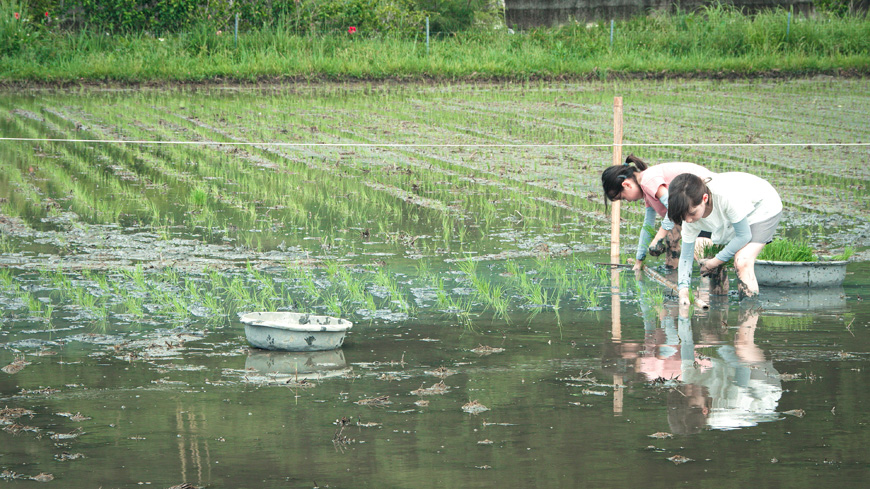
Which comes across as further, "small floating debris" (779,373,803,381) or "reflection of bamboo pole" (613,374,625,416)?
"small floating debris" (779,373,803,381)

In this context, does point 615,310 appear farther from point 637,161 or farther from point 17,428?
point 17,428

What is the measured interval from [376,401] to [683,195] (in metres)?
2.51

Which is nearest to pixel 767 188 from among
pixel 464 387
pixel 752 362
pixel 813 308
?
pixel 813 308

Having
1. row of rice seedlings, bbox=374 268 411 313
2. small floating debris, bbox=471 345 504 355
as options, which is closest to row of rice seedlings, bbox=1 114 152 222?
row of rice seedlings, bbox=374 268 411 313

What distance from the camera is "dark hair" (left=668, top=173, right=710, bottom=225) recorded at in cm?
677

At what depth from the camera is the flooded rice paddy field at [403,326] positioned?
4.72 metres

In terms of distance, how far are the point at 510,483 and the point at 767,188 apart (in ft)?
12.8

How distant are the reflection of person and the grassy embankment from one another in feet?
54.3

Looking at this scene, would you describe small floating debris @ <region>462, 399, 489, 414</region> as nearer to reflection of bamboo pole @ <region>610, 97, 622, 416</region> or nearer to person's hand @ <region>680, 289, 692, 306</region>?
reflection of bamboo pole @ <region>610, 97, 622, 416</region>

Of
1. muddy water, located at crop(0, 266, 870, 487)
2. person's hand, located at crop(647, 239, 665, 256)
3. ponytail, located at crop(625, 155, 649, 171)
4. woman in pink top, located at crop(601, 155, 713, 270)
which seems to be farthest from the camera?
person's hand, located at crop(647, 239, 665, 256)

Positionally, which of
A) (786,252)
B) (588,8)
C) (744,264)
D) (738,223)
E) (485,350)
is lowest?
(485,350)

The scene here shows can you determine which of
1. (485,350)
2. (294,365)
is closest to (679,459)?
(485,350)

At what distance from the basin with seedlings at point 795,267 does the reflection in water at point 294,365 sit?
11.6 ft

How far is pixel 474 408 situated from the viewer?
5355 millimetres
